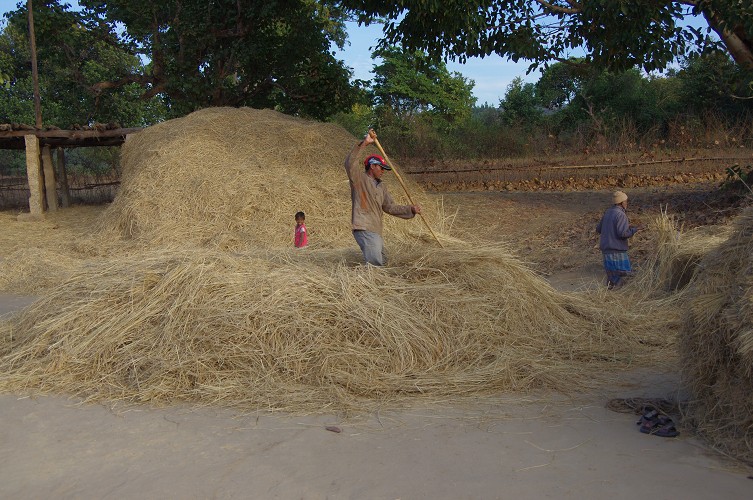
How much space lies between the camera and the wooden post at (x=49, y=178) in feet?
53.0

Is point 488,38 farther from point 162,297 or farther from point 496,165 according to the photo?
point 162,297

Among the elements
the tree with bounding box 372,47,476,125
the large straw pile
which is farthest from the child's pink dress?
the tree with bounding box 372,47,476,125

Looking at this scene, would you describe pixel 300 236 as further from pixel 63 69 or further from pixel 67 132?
pixel 63 69

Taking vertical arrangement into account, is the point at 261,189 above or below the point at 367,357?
above

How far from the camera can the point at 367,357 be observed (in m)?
4.68

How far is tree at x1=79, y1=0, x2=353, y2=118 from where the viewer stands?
50.1 ft

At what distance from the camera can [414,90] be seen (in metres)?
25.2

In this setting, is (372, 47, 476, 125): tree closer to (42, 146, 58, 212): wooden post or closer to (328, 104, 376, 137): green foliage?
(328, 104, 376, 137): green foliage

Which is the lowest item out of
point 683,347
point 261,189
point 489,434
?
point 489,434

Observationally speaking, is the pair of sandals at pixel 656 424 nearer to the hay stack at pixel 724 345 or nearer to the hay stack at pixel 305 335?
the hay stack at pixel 724 345

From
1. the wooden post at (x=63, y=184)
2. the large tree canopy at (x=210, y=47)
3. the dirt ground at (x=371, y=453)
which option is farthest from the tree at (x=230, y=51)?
the dirt ground at (x=371, y=453)

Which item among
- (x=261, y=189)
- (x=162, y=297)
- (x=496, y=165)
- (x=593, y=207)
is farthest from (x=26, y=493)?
(x=496, y=165)

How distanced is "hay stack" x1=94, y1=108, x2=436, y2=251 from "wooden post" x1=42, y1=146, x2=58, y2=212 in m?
4.33

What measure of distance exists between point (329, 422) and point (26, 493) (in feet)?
5.07
